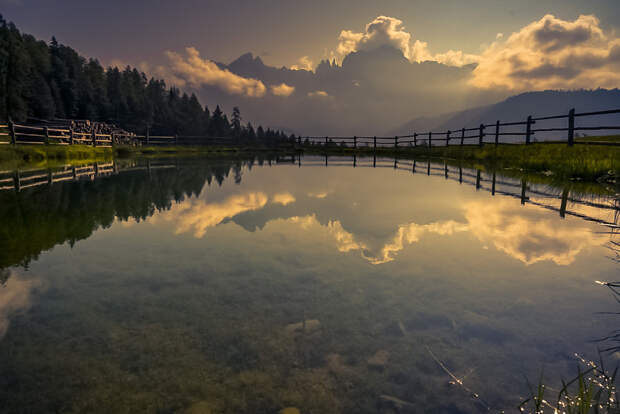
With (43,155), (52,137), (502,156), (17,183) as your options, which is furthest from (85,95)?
(502,156)

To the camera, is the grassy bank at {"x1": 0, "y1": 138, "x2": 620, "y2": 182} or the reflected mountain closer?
the reflected mountain

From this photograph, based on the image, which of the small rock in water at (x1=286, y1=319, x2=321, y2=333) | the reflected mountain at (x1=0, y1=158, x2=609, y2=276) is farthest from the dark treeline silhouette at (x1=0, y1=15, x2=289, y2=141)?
the small rock in water at (x1=286, y1=319, x2=321, y2=333)

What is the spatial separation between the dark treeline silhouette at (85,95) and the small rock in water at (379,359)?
143ft

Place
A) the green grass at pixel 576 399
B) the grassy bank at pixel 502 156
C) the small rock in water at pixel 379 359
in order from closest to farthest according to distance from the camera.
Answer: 1. the green grass at pixel 576 399
2. the small rock in water at pixel 379 359
3. the grassy bank at pixel 502 156

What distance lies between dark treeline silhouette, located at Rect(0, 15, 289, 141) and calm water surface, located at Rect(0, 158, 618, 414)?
40730mm

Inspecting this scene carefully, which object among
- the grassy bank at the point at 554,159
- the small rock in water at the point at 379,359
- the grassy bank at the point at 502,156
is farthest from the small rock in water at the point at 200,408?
the grassy bank at the point at 502,156

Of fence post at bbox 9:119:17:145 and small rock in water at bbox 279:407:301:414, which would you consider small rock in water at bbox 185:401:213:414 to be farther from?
fence post at bbox 9:119:17:145

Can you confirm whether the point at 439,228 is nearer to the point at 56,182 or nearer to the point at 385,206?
the point at 385,206

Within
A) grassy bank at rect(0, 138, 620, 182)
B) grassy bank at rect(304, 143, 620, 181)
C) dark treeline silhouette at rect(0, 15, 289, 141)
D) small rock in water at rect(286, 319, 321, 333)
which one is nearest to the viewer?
small rock in water at rect(286, 319, 321, 333)

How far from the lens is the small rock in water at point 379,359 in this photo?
2119 millimetres

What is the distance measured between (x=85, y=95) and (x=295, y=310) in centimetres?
8322

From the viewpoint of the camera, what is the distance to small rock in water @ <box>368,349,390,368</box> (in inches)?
83.4

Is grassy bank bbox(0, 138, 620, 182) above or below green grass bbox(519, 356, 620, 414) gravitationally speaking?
above

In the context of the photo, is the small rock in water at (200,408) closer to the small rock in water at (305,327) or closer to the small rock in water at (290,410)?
the small rock in water at (290,410)
